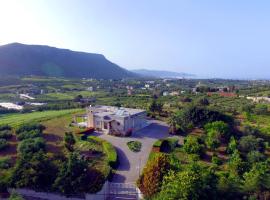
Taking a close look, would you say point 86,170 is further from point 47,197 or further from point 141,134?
point 141,134

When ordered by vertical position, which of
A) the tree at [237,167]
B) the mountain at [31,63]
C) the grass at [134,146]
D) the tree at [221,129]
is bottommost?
the grass at [134,146]

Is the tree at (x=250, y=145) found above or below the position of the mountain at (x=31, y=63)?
below

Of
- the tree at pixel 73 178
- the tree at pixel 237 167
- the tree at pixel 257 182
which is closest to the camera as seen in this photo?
the tree at pixel 257 182

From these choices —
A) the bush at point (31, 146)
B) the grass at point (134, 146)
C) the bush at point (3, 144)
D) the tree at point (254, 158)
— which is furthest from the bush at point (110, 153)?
the tree at point (254, 158)

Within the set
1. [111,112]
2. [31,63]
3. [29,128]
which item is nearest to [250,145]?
[111,112]

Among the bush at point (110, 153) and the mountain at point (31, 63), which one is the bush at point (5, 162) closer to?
the bush at point (110, 153)

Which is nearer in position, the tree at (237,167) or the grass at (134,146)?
the tree at (237,167)
